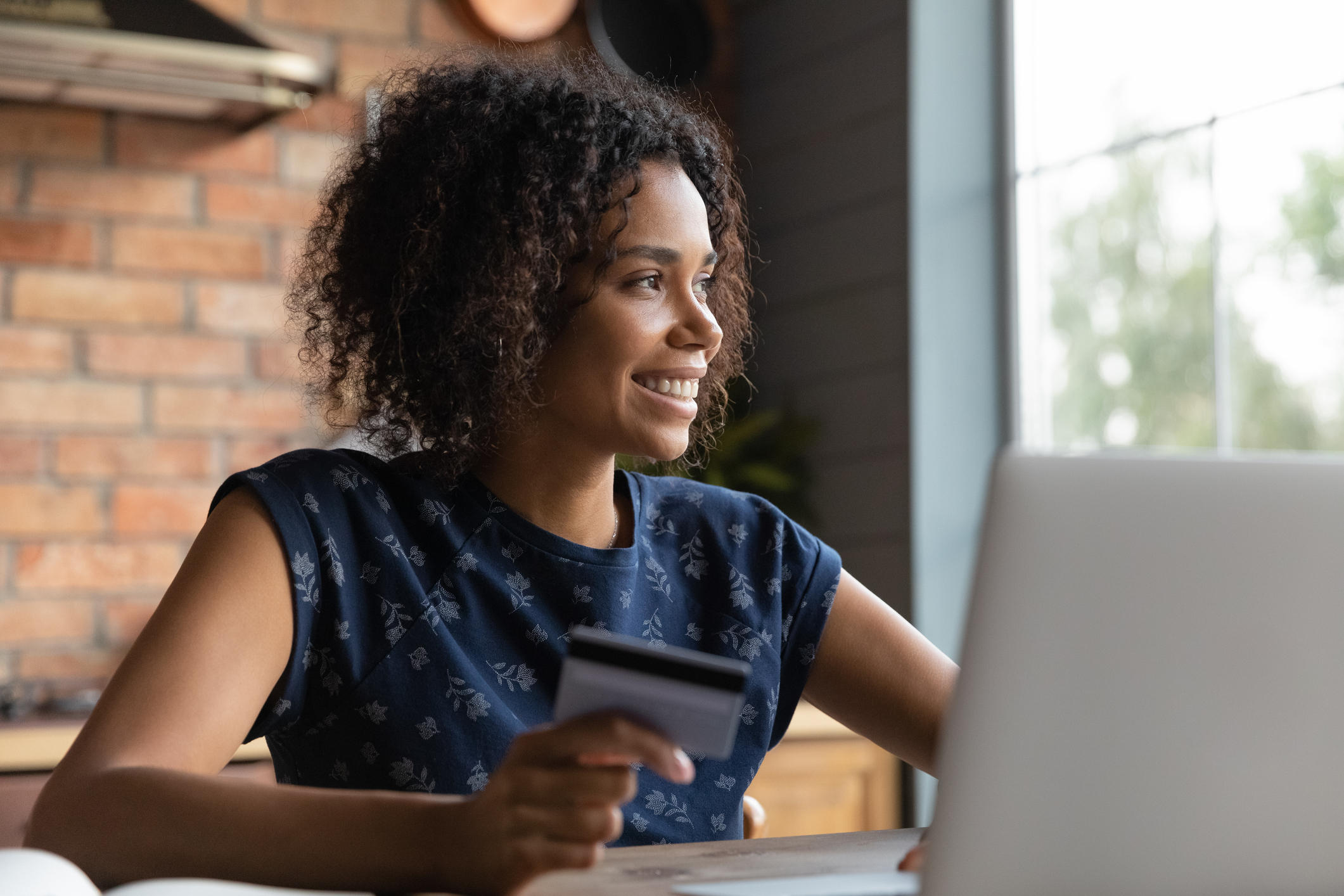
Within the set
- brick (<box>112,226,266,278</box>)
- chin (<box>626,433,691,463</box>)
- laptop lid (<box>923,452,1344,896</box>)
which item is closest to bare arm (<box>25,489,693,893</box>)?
laptop lid (<box>923,452,1344,896</box>)

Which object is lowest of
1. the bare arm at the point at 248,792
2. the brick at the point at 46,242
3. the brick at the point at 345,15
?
the bare arm at the point at 248,792

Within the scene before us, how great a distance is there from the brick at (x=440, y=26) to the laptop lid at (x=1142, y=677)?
2.82 m

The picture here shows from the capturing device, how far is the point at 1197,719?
688 mm

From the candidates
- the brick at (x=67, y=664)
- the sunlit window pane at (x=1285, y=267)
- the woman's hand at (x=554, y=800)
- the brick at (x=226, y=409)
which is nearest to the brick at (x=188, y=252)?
the brick at (x=226, y=409)

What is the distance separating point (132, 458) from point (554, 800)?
7.67 ft

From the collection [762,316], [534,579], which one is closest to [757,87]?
[762,316]

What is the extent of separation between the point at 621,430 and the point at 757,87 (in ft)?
7.72

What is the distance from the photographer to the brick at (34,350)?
2729mm

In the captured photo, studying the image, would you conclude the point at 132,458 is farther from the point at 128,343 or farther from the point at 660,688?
the point at 660,688

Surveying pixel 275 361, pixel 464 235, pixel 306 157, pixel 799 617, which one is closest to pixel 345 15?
pixel 306 157

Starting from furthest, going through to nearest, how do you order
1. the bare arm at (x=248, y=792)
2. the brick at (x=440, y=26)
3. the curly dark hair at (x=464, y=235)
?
the brick at (x=440, y=26) → the curly dark hair at (x=464, y=235) → the bare arm at (x=248, y=792)

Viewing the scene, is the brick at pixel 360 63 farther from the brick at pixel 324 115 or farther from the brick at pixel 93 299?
the brick at pixel 93 299

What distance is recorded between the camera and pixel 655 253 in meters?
1.42

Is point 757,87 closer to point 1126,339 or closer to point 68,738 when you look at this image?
point 1126,339
